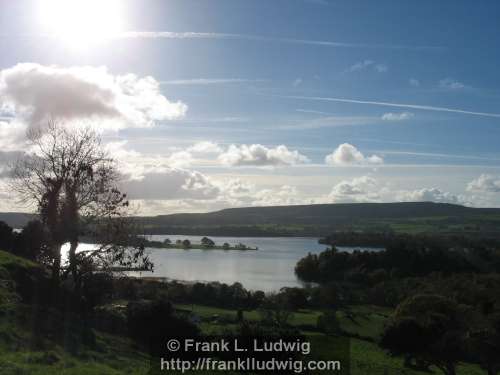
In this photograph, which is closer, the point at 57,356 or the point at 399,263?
the point at 57,356

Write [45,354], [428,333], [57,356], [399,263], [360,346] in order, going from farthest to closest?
[399,263]
[360,346]
[428,333]
[57,356]
[45,354]

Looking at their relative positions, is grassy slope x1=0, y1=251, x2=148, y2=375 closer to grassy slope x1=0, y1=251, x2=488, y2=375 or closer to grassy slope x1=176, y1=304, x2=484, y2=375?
grassy slope x1=0, y1=251, x2=488, y2=375

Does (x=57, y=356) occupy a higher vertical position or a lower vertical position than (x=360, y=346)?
higher

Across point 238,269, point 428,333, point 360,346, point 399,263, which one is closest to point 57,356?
point 428,333

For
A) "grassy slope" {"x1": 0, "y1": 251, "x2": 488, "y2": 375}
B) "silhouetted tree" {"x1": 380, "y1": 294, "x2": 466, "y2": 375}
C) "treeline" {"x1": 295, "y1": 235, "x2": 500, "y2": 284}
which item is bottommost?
"treeline" {"x1": 295, "y1": 235, "x2": 500, "y2": 284}

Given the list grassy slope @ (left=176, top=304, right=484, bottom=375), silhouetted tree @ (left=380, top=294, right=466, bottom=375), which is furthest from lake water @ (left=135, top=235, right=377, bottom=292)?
silhouetted tree @ (left=380, top=294, right=466, bottom=375)

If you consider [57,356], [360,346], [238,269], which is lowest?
[238,269]

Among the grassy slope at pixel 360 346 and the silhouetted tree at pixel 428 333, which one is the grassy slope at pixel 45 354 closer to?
the grassy slope at pixel 360 346

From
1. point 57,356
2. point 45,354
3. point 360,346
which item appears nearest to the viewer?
point 45,354

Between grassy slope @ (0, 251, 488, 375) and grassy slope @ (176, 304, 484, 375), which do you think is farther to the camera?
grassy slope @ (176, 304, 484, 375)

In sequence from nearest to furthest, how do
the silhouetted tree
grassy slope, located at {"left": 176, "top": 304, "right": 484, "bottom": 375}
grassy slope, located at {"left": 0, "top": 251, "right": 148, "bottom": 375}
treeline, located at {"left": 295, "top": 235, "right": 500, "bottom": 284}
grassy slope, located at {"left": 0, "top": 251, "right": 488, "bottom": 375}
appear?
grassy slope, located at {"left": 0, "top": 251, "right": 148, "bottom": 375}, grassy slope, located at {"left": 0, "top": 251, "right": 488, "bottom": 375}, the silhouetted tree, grassy slope, located at {"left": 176, "top": 304, "right": 484, "bottom": 375}, treeline, located at {"left": 295, "top": 235, "right": 500, "bottom": 284}

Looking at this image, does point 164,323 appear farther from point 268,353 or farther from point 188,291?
point 188,291

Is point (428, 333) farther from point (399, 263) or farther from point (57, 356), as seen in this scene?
point (399, 263)

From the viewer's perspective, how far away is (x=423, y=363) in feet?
82.5
